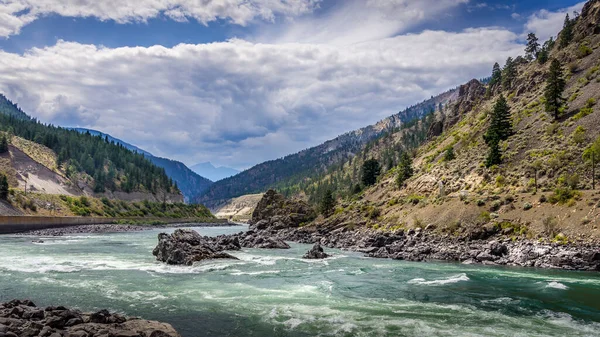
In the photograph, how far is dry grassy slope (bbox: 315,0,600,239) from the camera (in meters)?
50.3

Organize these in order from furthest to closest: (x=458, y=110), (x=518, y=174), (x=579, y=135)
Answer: (x=458, y=110)
(x=518, y=174)
(x=579, y=135)

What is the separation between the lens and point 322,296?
27.5 meters

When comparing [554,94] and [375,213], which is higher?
[554,94]

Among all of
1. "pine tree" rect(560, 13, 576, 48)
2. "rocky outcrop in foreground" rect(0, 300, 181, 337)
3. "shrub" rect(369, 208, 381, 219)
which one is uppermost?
"pine tree" rect(560, 13, 576, 48)

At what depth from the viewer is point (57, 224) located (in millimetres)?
104438

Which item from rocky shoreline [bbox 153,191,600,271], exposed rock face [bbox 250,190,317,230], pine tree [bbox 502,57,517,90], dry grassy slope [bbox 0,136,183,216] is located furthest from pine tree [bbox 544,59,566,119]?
dry grassy slope [bbox 0,136,183,216]

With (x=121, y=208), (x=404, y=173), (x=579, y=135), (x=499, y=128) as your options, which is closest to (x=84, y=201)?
(x=121, y=208)

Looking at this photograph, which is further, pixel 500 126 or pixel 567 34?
pixel 567 34

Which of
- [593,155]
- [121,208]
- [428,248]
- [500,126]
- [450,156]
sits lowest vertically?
[428,248]

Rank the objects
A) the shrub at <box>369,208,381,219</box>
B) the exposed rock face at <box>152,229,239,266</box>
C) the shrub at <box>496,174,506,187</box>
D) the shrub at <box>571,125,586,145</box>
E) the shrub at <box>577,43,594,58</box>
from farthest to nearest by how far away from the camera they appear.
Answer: the shrub at <box>577,43,594,58</box> → the shrub at <box>369,208,381,219</box> → the shrub at <box>496,174,506,187</box> → the shrub at <box>571,125,586,145</box> → the exposed rock face at <box>152,229,239,266</box>

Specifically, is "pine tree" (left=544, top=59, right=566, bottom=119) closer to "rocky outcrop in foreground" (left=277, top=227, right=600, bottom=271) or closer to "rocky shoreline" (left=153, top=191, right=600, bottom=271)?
"rocky shoreline" (left=153, top=191, right=600, bottom=271)

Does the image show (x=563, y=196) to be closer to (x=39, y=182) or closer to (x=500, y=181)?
(x=500, y=181)

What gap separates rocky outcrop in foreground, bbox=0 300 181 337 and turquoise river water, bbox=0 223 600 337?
9.22 feet

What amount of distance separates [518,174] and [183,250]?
5189 centimetres
